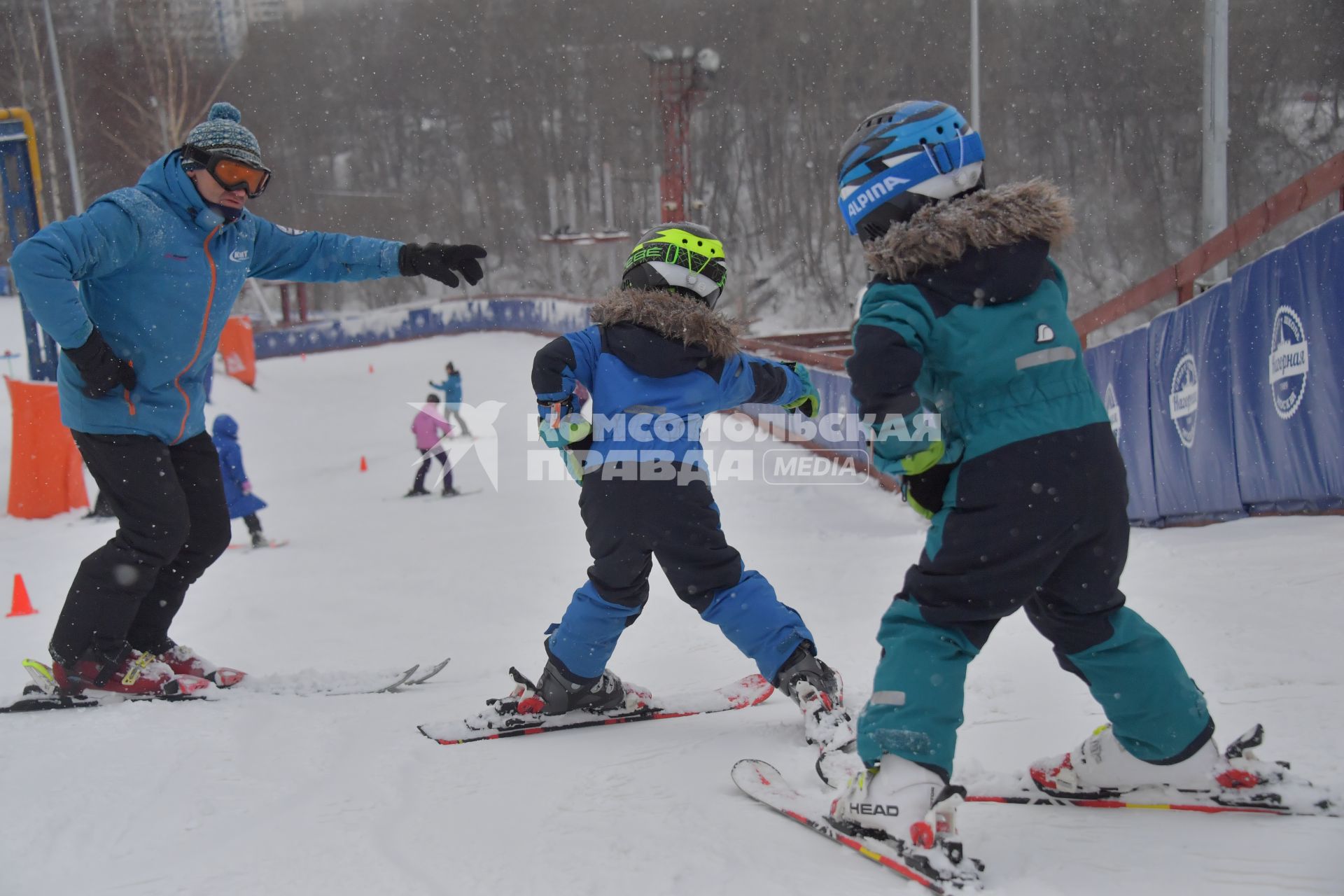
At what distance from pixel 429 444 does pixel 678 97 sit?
20.3 metres

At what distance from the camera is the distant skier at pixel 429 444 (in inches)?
480

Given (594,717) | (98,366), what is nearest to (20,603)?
(98,366)

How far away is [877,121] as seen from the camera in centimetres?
227

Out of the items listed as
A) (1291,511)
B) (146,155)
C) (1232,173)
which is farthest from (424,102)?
(1291,511)

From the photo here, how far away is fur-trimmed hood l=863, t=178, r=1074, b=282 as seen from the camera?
2016 millimetres

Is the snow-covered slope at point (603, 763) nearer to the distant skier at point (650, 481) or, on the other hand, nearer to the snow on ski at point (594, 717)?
the snow on ski at point (594, 717)

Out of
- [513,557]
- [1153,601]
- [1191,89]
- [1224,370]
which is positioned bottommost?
[513,557]

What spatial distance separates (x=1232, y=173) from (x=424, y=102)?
3717 centimetres

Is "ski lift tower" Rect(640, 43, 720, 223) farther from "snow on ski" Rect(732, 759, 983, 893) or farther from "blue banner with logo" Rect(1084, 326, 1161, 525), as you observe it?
"snow on ski" Rect(732, 759, 983, 893)

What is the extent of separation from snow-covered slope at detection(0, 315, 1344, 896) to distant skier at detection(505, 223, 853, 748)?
8.3 inches

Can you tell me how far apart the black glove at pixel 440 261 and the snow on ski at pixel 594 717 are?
1571 millimetres

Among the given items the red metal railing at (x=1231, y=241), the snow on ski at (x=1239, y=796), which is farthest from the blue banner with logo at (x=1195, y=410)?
the snow on ski at (x=1239, y=796)

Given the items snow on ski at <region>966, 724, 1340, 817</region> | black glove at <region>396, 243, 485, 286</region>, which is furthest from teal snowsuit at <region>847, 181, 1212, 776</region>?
black glove at <region>396, 243, 485, 286</region>

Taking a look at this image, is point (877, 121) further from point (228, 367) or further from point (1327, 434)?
point (228, 367)
